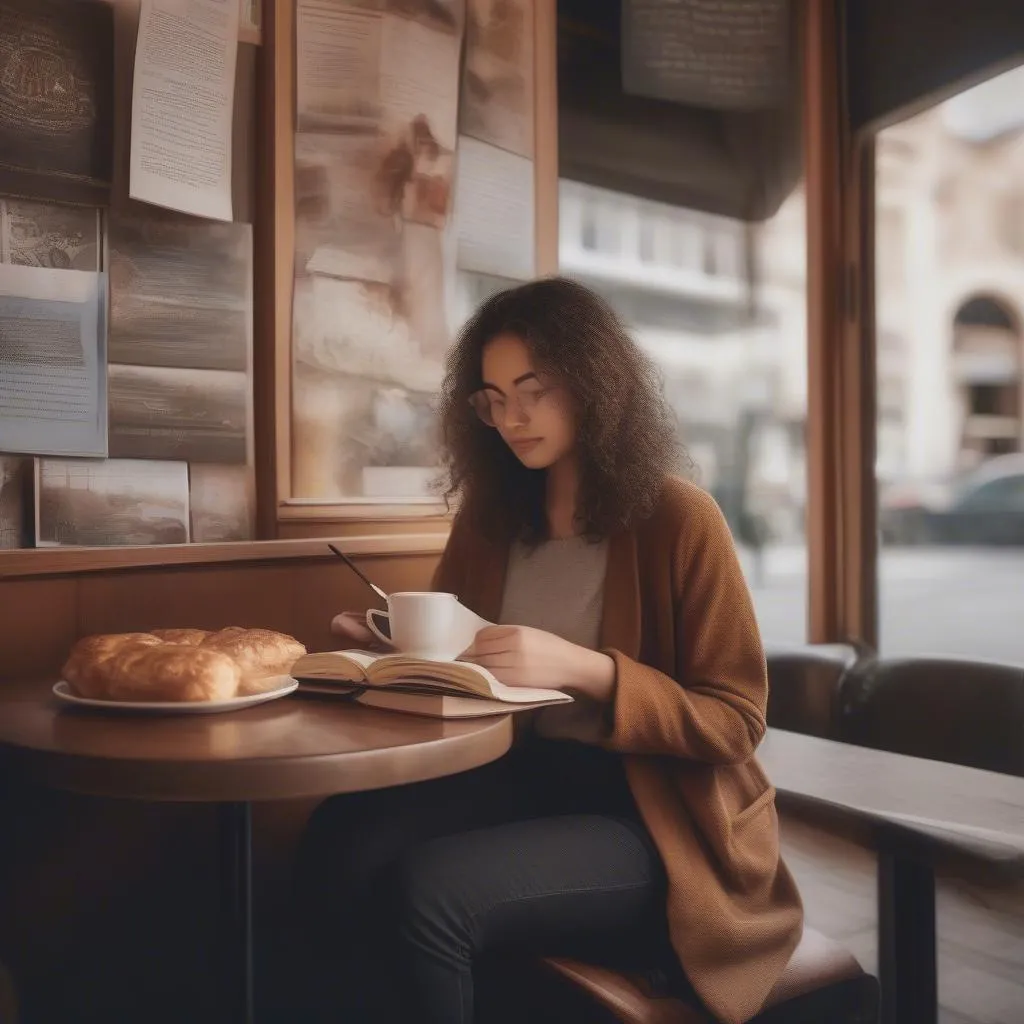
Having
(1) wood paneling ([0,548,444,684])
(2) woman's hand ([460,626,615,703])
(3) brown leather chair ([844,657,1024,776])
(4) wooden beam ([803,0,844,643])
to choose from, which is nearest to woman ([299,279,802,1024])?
(2) woman's hand ([460,626,615,703])

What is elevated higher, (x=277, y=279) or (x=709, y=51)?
(x=709, y=51)

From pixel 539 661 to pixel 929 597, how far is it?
1.99 m

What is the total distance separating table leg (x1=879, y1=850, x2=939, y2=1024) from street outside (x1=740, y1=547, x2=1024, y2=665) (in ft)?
2.95

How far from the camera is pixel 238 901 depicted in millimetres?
1289

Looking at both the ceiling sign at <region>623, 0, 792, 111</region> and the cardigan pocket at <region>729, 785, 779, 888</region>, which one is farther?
the ceiling sign at <region>623, 0, 792, 111</region>

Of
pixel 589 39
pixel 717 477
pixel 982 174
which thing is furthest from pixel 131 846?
pixel 982 174

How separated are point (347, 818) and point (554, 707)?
1.16 feet

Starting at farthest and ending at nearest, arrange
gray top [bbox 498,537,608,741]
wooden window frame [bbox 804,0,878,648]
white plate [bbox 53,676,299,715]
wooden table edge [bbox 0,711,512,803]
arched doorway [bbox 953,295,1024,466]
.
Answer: wooden window frame [bbox 804,0,878,648] < arched doorway [bbox 953,295,1024,466] < gray top [bbox 498,537,608,741] < white plate [bbox 53,676,299,715] < wooden table edge [bbox 0,711,512,803]

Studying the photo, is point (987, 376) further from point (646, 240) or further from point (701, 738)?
point (701, 738)

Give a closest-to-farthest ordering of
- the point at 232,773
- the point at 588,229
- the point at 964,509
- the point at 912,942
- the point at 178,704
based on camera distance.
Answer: the point at 232,773 < the point at 178,704 < the point at 912,942 < the point at 588,229 < the point at 964,509

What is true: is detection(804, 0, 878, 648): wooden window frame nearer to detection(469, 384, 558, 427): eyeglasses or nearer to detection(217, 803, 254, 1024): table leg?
detection(469, 384, 558, 427): eyeglasses

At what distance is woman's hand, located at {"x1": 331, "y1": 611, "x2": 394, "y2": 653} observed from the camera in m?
1.57

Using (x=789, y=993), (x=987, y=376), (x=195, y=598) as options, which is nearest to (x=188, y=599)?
(x=195, y=598)

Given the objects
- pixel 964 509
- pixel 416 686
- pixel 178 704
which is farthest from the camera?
pixel 964 509
